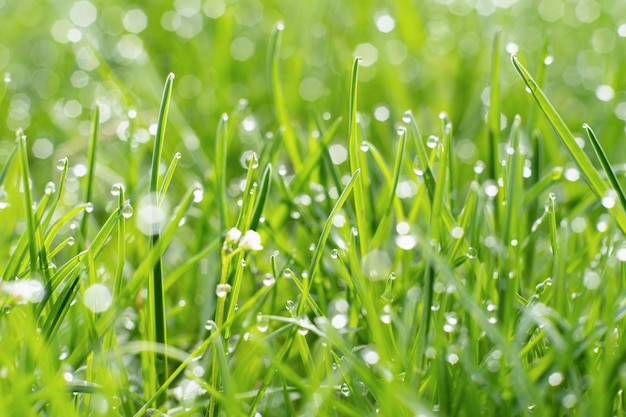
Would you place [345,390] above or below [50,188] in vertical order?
below

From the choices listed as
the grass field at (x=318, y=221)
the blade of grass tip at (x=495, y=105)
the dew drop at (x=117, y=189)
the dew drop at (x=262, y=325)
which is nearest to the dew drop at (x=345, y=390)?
the grass field at (x=318, y=221)

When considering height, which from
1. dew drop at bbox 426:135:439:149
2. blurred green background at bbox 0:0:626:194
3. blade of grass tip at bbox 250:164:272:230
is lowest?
blade of grass tip at bbox 250:164:272:230

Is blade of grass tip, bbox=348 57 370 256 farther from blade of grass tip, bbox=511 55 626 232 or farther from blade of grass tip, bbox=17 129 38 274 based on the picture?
blade of grass tip, bbox=17 129 38 274

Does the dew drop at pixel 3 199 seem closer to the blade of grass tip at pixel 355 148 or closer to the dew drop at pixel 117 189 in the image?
the dew drop at pixel 117 189

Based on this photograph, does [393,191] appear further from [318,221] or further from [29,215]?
[29,215]

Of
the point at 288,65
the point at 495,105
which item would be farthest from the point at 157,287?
the point at 288,65

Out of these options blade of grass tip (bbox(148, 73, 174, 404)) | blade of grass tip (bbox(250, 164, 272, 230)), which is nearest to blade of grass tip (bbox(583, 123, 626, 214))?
blade of grass tip (bbox(250, 164, 272, 230))

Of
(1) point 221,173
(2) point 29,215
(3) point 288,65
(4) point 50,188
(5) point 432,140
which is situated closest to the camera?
(2) point 29,215
